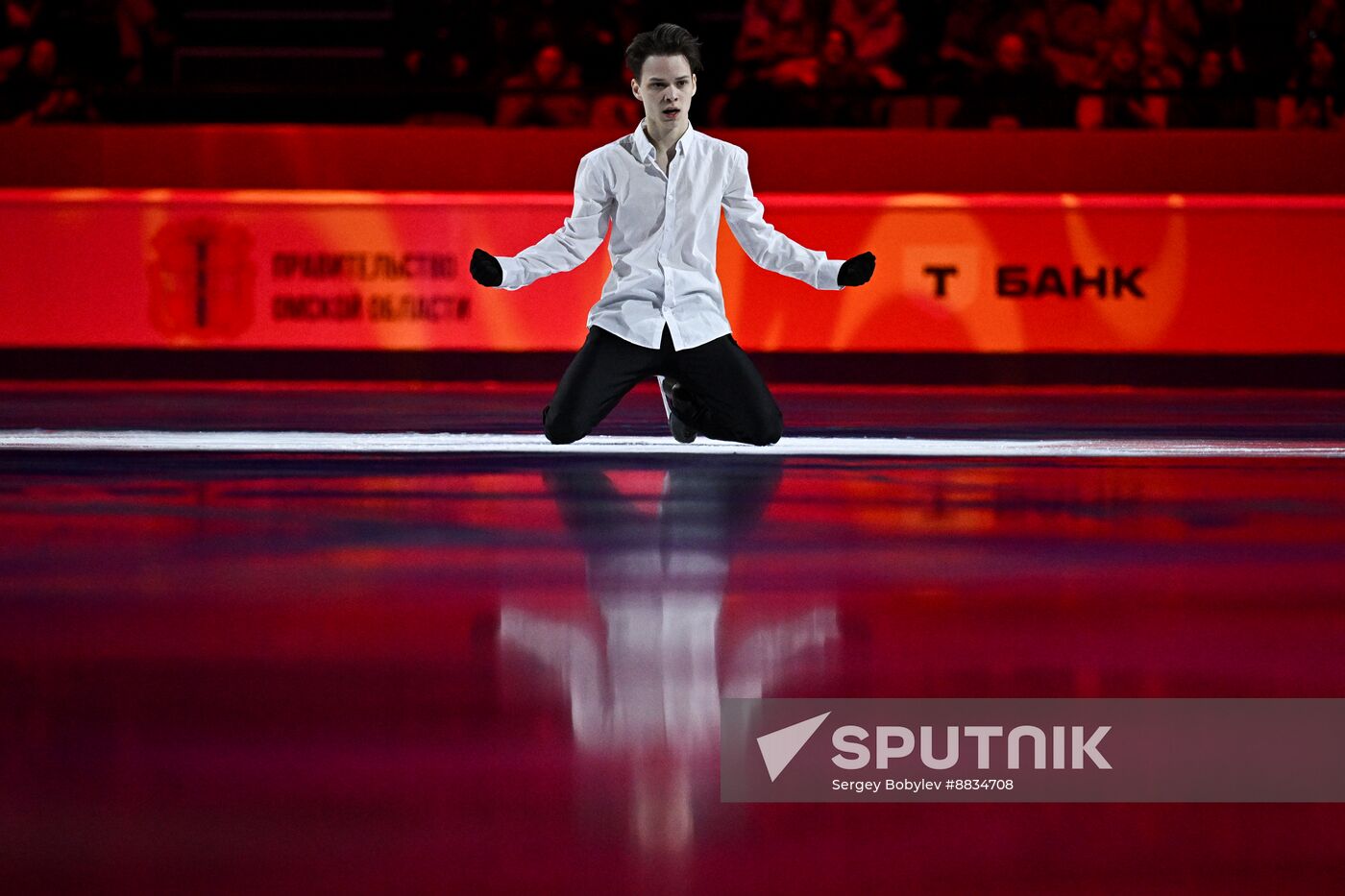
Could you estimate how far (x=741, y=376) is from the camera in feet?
Answer: 16.6

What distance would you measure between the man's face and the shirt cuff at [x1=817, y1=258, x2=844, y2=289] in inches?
24.3

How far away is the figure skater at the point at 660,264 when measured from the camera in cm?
501

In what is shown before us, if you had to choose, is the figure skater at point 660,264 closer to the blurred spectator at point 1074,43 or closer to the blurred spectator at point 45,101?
the blurred spectator at point 1074,43

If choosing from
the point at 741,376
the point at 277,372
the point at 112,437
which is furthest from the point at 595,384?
the point at 277,372

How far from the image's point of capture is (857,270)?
484 centimetres

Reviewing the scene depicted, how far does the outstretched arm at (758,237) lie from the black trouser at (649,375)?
287 mm

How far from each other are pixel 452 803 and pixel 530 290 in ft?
23.4

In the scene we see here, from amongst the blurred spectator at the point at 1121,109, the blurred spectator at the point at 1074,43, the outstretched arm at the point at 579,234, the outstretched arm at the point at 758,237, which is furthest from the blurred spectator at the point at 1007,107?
the outstretched arm at the point at 579,234

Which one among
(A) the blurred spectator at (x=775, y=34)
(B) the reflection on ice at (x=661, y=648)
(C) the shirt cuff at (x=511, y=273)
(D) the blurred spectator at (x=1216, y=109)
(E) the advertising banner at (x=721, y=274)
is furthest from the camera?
(A) the blurred spectator at (x=775, y=34)

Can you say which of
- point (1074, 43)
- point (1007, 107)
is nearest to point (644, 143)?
point (1007, 107)

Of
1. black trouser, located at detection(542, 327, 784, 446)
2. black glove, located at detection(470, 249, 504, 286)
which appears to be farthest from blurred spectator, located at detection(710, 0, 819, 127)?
black glove, located at detection(470, 249, 504, 286)

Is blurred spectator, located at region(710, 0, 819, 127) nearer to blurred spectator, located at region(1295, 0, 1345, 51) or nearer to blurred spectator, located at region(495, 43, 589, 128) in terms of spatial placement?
blurred spectator, located at region(495, 43, 589, 128)

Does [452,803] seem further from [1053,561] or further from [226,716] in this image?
[1053,561]

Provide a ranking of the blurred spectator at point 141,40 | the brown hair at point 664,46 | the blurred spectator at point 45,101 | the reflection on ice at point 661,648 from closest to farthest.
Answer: the reflection on ice at point 661,648 < the brown hair at point 664,46 < the blurred spectator at point 45,101 < the blurred spectator at point 141,40
